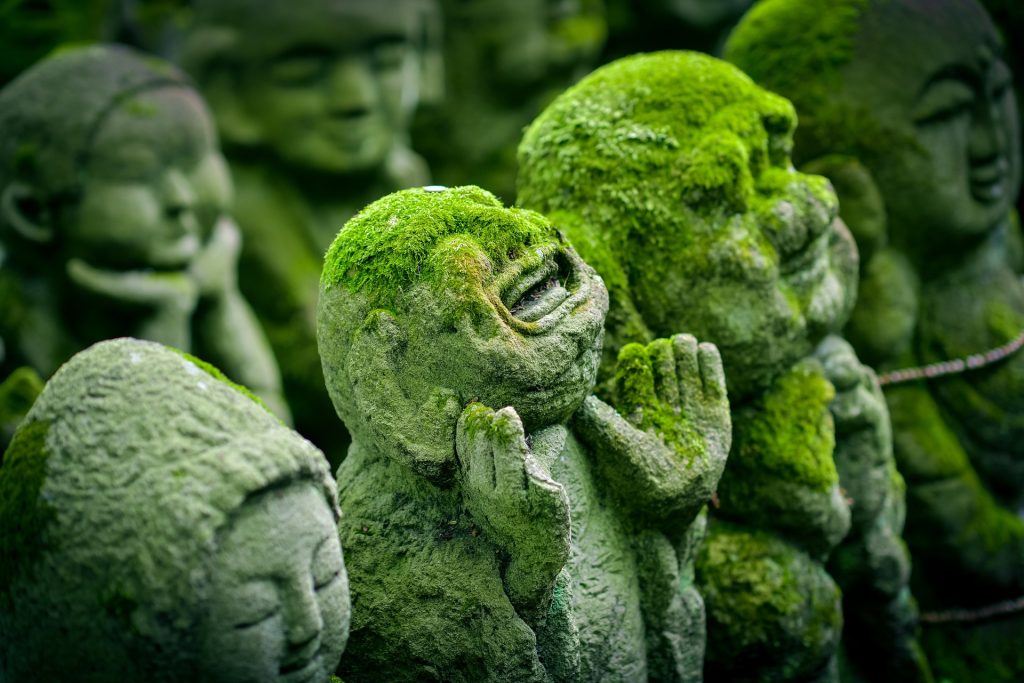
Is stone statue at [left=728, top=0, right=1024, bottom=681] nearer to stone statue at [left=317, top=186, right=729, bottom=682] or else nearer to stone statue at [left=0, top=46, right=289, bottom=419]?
stone statue at [left=317, top=186, right=729, bottom=682]

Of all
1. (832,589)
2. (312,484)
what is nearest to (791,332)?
(832,589)

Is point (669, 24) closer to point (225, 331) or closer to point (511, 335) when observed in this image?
point (225, 331)

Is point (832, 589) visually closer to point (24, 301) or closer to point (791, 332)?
point (791, 332)

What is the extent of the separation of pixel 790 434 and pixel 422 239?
4.12 feet

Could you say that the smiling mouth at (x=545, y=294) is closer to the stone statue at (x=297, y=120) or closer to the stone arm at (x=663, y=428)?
the stone arm at (x=663, y=428)

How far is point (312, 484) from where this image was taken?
2.11m

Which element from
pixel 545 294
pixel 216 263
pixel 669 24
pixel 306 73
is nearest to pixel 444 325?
pixel 545 294

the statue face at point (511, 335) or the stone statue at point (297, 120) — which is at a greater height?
the statue face at point (511, 335)

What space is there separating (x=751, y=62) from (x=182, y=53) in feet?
11.0

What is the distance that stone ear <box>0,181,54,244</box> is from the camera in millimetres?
4613

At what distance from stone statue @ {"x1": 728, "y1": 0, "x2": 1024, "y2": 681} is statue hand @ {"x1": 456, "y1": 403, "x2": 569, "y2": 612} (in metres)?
2.09

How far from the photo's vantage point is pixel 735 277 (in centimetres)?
293

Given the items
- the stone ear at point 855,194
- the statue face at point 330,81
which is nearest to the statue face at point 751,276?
the stone ear at point 855,194

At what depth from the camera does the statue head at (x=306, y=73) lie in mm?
6074
